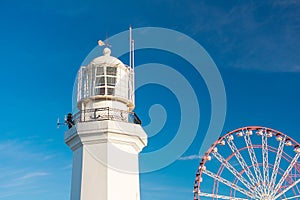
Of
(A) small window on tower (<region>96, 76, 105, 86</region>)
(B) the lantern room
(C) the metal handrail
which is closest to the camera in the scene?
(C) the metal handrail

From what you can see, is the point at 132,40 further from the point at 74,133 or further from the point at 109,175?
the point at 109,175

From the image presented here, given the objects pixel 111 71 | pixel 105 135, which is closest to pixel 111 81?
pixel 111 71

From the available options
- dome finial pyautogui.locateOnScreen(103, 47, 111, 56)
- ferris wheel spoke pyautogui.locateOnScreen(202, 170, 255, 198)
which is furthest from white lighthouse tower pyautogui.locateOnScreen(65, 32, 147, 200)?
ferris wheel spoke pyautogui.locateOnScreen(202, 170, 255, 198)

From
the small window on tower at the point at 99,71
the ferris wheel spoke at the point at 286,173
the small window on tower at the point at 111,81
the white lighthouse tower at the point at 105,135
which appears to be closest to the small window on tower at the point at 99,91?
the white lighthouse tower at the point at 105,135

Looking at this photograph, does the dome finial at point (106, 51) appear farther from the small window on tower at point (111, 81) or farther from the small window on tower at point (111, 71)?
the small window on tower at point (111, 81)

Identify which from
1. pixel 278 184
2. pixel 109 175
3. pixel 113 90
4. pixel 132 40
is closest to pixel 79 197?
pixel 109 175

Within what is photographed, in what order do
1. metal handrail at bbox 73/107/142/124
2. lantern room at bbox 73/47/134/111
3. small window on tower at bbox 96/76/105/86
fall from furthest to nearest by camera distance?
1. small window on tower at bbox 96/76/105/86
2. lantern room at bbox 73/47/134/111
3. metal handrail at bbox 73/107/142/124

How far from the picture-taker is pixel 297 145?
69.3ft

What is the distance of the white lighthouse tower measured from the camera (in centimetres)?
1079

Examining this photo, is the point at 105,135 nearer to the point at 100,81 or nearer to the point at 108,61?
the point at 100,81

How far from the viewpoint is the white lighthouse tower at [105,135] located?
35.4 feet

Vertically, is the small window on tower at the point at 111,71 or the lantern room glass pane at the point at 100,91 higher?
the small window on tower at the point at 111,71

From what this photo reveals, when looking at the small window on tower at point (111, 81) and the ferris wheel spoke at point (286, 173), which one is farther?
the ferris wheel spoke at point (286, 173)

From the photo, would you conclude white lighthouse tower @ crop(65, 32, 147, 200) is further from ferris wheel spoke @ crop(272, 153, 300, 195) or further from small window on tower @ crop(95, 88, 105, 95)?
ferris wheel spoke @ crop(272, 153, 300, 195)
